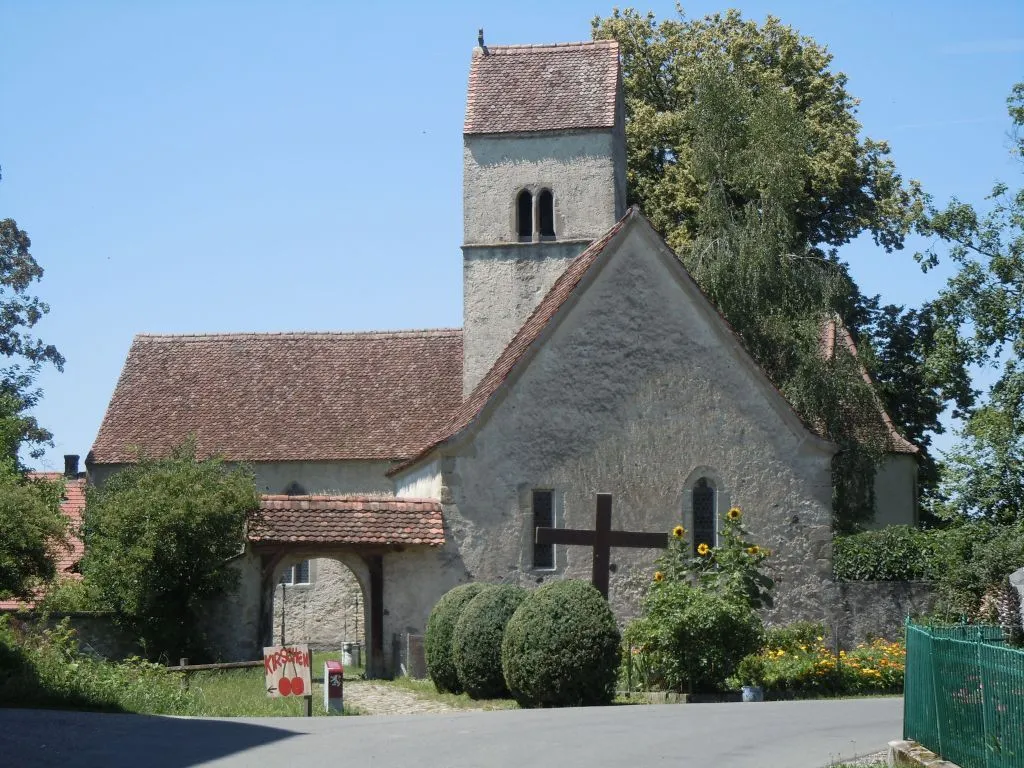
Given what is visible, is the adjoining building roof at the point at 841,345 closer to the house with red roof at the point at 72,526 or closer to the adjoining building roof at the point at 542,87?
the adjoining building roof at the point at 542,87

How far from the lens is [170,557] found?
88.2 ft

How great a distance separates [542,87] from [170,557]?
48.7 ft

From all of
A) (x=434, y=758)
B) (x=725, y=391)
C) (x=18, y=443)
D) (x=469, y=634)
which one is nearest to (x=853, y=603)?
(x=725, y=391)

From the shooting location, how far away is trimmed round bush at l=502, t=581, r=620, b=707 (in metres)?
19.2

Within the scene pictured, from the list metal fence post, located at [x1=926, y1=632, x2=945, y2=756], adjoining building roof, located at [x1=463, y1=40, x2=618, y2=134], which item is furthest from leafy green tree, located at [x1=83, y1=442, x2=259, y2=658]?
metal fence post, located at [x1=926, y1=632, x2=945, y2=756]

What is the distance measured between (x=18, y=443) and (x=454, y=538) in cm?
2120

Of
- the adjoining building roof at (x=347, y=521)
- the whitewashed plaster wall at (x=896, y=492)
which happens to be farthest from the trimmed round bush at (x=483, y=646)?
the whitewashed plaster wall at (x=896, y=492)

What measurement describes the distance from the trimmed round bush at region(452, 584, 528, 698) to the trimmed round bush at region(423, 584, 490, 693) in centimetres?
59

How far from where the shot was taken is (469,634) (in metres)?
21.2

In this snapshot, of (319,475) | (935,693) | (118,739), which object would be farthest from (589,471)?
(935,693)

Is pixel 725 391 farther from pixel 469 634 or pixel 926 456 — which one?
pixel 926 456

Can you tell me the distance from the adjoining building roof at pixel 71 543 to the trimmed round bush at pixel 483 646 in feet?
31.1

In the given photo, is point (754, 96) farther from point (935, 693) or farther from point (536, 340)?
point (935, 693)

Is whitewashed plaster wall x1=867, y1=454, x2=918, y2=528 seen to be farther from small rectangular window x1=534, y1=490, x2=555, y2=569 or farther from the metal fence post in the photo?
the metal fence post
